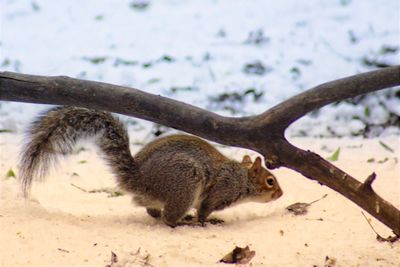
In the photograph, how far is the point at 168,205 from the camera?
436cm

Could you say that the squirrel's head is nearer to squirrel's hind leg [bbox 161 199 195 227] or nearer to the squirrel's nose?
the squirrel's nose

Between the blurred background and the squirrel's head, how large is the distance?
1734mm

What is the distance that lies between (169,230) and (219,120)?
965 mm

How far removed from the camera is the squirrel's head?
4.79 meters

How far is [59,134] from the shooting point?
4230 mm

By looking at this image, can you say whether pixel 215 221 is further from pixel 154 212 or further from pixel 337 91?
pixel 337 91

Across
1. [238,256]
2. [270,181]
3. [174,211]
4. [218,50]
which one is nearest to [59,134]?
[174,211]

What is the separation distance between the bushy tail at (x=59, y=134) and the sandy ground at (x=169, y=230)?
10.2 inches

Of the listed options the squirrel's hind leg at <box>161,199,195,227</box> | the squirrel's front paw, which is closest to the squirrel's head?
the squirrel's front paw

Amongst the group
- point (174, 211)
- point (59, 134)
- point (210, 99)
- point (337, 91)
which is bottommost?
point (174, 211)

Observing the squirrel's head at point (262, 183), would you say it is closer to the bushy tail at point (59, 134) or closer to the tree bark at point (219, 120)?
the bushy tail at point (59, 134)

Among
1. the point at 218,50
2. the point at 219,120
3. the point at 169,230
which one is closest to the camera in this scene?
the point at 219,120

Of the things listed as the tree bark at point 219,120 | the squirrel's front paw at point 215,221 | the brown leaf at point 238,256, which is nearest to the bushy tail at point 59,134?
the tree bark at point 219,120

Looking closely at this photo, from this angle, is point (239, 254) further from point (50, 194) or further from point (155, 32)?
point (155, 32)
